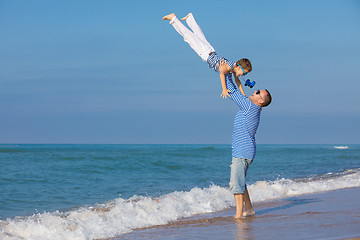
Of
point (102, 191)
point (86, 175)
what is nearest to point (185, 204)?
point (102, 191)

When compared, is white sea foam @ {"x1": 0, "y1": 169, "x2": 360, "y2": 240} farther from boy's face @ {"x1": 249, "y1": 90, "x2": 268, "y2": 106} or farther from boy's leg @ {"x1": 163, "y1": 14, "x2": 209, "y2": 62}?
boy's leg @ {"x1": 163, "y1": 14, "x2": 209, "y2": 62}

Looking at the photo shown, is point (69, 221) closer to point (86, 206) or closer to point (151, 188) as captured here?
point (86, 206)

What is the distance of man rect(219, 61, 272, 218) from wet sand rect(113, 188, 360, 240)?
609mm

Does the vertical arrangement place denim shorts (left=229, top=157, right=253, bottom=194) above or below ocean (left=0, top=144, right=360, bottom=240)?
above

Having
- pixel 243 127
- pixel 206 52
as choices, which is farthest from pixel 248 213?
pixel 206 52

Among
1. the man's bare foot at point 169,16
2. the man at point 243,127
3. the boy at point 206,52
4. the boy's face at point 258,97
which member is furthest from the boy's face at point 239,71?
the man's bare foot at point 169,16

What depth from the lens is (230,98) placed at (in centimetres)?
581

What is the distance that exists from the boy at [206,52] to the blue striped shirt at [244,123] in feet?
0.49

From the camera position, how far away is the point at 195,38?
6219 mm

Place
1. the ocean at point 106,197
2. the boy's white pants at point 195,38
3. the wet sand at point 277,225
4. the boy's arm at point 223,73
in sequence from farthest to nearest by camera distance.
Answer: the ocean at point 106,197 < the boy's white pants at point 195,38 < the boy's arm at point 223,73 < the wet sand at point 277,225

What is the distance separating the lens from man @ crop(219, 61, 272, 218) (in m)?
5.79

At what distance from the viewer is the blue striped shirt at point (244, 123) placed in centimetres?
579

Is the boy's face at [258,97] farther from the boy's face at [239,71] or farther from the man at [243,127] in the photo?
the boy's face at [239,71]

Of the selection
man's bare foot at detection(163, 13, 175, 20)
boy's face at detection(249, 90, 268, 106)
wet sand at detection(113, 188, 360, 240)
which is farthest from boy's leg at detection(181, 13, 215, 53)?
wet sand at detection(113, 188, 360, 240)
